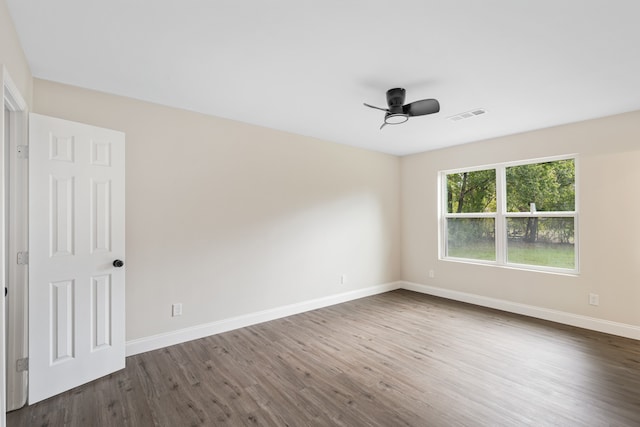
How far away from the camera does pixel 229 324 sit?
3.66 metres

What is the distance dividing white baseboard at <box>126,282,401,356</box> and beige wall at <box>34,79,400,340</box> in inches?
2.9

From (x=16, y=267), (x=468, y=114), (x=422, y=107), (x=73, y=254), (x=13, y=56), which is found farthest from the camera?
(x=468, y=114)

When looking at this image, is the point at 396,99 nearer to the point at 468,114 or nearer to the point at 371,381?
the point at 468,114

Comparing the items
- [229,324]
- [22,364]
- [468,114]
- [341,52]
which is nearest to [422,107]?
[341,52]

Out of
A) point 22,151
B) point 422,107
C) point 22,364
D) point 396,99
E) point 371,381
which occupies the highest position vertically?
point 396,99

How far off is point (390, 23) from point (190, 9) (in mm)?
1217

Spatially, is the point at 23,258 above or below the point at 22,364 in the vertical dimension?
above

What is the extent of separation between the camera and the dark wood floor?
2.11m

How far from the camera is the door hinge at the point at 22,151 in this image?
224 centimetres

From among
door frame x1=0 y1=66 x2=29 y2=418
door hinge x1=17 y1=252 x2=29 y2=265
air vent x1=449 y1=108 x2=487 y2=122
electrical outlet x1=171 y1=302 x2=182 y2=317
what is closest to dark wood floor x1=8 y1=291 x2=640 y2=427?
door frame x1=0 y1=66 x2=29 y2=418

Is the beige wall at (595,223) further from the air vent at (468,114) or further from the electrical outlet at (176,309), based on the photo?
the electrical outlet at (176,309)

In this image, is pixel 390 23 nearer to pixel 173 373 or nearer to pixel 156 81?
pixel 156 81

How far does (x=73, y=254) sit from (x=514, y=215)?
5.30 metres

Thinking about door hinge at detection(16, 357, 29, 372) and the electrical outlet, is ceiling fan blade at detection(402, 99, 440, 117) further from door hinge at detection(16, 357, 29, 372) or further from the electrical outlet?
door hinge at detection(16, 357, 29, 372)
